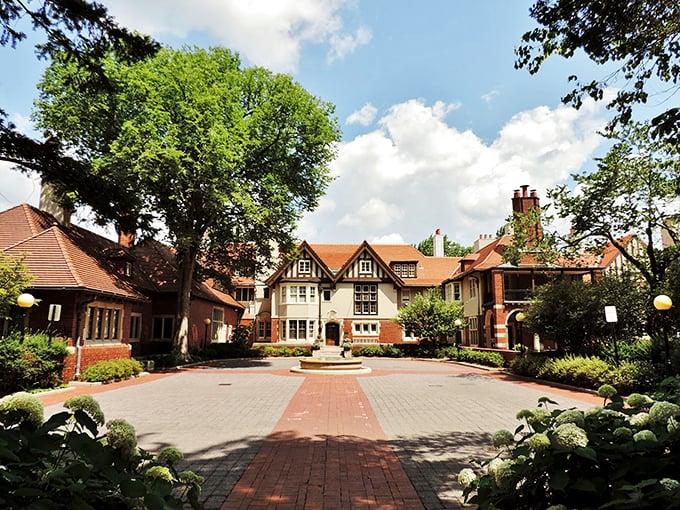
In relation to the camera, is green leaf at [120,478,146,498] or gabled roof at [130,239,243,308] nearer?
green leaf at [120,478,146,498]

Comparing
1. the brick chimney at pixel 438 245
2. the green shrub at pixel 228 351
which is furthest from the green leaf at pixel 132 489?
the brick chimney at pixel 438 245

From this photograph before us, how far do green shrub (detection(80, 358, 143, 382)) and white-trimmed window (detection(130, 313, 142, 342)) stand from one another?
20.9 ft

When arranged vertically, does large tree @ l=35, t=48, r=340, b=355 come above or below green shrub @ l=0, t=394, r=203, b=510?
above

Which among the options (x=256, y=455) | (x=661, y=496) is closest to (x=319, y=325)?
(x=256, y=455)

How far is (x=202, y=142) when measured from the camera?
21391 mm

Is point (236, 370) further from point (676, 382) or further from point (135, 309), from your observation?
point (676, 382)

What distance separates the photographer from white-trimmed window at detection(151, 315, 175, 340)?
2930 cm

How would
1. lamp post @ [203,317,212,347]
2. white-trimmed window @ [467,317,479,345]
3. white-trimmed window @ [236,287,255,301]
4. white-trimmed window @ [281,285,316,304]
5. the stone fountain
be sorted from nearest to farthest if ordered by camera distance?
1. the stone fountain
2. lamp post @ [203,317,212,347]
3. white-trimmed window @ [467,317,479,345]
4. white-trimmed window @ [281,285,316,304]
5. white-trimmed window @ [236,287,255,301]

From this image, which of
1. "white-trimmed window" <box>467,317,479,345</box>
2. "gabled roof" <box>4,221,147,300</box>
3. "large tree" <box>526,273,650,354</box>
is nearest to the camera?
"gabled roof" <box>4,221,147,300</box>

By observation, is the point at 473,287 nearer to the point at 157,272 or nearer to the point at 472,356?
the point at 472,356

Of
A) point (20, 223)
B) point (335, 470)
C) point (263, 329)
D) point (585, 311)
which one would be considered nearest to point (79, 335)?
point (20, 223)

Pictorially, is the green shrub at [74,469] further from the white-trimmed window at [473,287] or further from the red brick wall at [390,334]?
the red brick wall at [390,334]

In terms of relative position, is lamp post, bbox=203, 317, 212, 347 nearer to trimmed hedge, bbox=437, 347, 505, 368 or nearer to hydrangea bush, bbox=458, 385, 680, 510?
trimmed hedge, bbox=437, 347, 505, 368

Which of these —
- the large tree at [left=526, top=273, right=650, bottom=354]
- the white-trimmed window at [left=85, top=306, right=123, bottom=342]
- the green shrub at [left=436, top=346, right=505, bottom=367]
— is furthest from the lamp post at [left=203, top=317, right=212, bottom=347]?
the large tree at [left=526, top=273, right=650, bottom=354]
